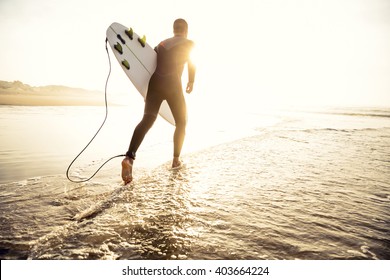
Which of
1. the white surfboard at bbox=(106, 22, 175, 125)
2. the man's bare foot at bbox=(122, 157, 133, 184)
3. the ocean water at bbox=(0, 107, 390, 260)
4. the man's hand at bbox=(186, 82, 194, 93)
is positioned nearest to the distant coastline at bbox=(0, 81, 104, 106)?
the white surfboard at bbox=(106, 22, 175, 125)

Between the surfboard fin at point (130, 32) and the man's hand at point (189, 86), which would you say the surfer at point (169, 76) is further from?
the surfboard fin at point (130, 32)

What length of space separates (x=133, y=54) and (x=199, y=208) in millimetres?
2576

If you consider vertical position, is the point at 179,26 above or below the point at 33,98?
above

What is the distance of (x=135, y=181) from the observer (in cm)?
302

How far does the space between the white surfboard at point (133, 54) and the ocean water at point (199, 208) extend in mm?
1277

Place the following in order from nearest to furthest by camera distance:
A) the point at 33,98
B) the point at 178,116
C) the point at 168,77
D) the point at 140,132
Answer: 1. the point at 140,132
2. the point at 168,77
3. the point at 178,116
4. the point at 33,98

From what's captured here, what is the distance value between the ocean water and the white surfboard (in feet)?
4.19

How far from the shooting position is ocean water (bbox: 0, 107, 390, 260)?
62.4 inches

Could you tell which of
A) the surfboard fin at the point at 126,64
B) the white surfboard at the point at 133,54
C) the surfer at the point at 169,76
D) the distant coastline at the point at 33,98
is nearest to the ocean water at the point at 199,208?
the surfer at the point at 169,76

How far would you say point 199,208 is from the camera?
2189 mm

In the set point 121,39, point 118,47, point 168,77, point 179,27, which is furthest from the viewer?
point 121,39

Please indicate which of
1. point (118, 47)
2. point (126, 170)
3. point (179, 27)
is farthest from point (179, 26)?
point (126, 170)

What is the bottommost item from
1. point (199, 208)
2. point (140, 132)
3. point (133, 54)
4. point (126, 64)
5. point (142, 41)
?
point (199, 208)

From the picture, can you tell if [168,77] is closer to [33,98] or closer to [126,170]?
[126,170]
